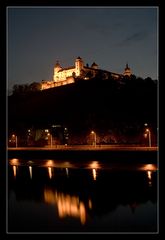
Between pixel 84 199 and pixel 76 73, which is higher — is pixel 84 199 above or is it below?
below

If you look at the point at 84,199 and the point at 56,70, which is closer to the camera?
the point at 84,199

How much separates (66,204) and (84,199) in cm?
73

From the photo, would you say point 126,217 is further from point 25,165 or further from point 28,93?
point 28,93

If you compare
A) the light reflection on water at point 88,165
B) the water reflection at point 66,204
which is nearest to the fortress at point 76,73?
the light reflection on water at point 88,165

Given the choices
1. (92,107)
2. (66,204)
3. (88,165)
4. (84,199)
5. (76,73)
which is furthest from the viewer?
(76,73)

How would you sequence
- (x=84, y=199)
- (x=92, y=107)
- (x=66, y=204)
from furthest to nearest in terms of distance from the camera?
1. (x=92, y=107)
2. (x=84, y=199)
3. (x=66, y=204)

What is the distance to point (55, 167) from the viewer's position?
1833 centimetres

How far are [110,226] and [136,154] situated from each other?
28.5ft

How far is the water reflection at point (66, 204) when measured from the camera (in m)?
9.84

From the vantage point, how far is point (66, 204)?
1098cm

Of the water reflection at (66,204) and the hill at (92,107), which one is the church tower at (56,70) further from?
the water reflection at (66,204)

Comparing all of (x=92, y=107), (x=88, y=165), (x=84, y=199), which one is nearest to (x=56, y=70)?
(x=92, y=107)

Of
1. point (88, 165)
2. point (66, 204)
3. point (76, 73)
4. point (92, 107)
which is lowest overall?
point (66, 204)

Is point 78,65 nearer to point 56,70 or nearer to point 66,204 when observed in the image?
point 56,70
